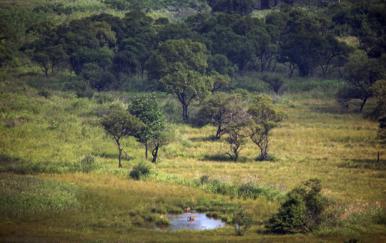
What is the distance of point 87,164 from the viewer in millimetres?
60469

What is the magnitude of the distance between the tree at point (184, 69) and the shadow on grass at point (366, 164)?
79.8 ft

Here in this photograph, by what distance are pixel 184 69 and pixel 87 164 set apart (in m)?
31.1

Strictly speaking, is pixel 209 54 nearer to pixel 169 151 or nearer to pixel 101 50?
pixel 101 50

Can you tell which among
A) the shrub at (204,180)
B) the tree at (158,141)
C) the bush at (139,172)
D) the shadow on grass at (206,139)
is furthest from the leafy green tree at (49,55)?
the shrub at (204,180)

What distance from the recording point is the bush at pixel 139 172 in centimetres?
5738

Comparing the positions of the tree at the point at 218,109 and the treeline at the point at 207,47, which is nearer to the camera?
the tree at the point at 218,109

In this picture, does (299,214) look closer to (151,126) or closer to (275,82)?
(151,126)

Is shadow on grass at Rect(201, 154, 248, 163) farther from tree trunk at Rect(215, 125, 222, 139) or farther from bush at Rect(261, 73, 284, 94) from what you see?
bush at Rect(261, 73, 284, 94)

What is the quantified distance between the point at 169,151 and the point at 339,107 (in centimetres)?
3064

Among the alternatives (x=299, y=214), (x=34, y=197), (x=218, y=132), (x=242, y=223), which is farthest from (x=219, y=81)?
(x=242, y=223)

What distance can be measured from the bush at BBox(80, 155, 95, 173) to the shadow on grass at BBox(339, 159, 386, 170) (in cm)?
2196

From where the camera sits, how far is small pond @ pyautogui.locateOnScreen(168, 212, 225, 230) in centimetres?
4478

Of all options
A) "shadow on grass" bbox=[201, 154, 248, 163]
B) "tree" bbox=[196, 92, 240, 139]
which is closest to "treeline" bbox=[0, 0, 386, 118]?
"tree" bbox=[196, 92, 240, 139]

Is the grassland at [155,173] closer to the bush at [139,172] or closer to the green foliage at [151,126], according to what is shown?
the bush at [139,172]
